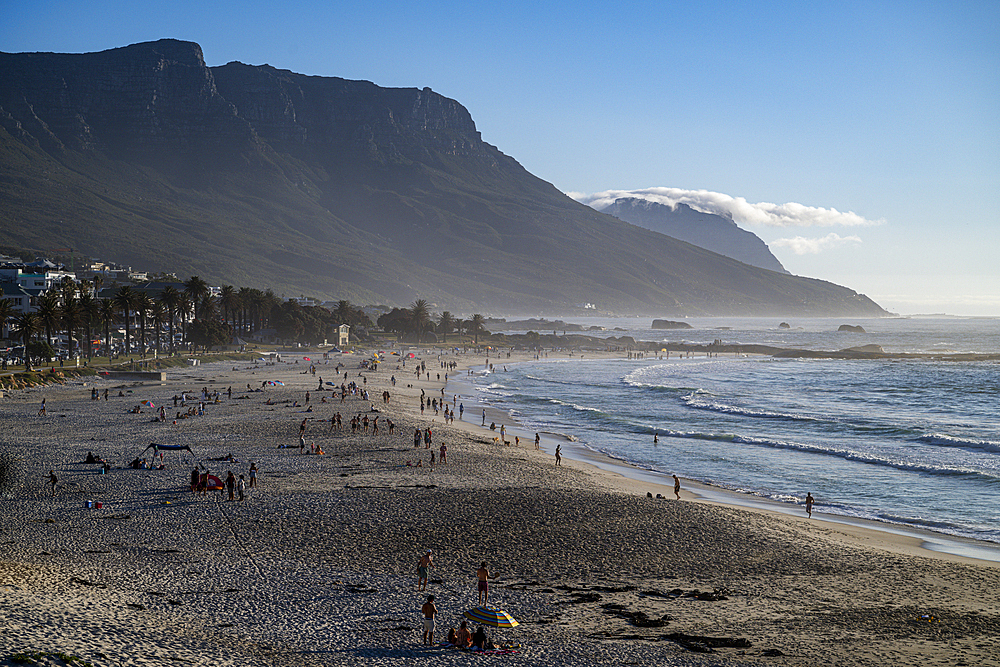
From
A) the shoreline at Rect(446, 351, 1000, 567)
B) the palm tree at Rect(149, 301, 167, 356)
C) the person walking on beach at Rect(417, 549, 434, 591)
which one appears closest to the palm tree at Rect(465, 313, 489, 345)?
the palm tree at Rect(149, 301, 167, 356)

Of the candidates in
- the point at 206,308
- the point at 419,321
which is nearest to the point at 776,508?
the point at 206,308

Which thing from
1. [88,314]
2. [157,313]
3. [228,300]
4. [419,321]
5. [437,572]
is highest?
[228,300]

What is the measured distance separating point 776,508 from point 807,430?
74.1 feet

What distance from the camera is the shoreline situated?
76.4 feet

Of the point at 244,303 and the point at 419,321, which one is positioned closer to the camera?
the point at 244,303

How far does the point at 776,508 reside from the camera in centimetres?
2869

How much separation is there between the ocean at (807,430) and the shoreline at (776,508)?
0.59 m

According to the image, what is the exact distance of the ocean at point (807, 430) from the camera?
102 ft

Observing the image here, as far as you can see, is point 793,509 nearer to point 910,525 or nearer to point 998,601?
point 910,525

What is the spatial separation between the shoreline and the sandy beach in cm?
37

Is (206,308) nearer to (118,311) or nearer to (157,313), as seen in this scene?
(118,311)

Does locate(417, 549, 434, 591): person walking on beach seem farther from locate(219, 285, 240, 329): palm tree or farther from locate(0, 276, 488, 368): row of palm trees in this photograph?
locate(219, 285, 240, 329): palm tree

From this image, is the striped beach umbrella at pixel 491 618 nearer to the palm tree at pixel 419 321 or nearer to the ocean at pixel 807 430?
the ocean at pixel 807 430

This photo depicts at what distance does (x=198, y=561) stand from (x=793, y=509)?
875 inches
